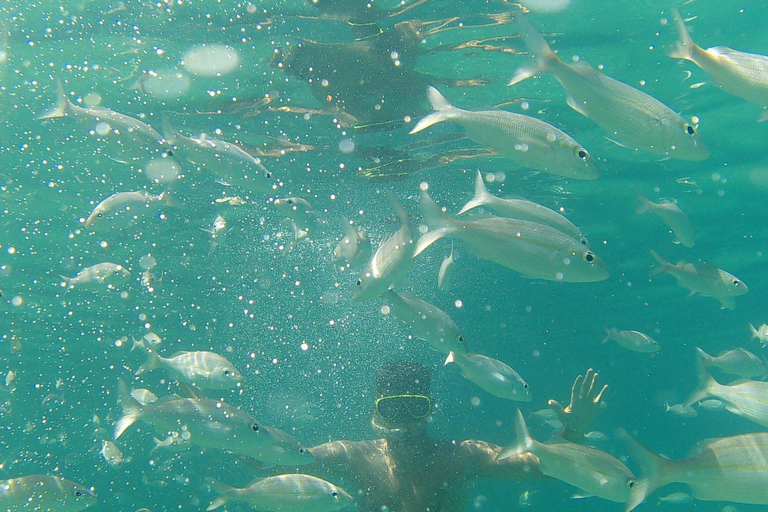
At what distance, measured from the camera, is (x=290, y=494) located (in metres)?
6.30

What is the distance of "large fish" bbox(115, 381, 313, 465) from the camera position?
5953mm

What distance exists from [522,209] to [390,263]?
2.16 meters

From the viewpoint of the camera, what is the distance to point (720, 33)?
1021 cm

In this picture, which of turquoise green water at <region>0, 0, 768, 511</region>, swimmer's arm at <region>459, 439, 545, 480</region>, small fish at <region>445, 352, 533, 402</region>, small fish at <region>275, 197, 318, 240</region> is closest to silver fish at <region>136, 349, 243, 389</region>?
turquoise green water at <region>0, 0, 768, 511</region>

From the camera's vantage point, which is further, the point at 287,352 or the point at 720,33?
the point at 287,352

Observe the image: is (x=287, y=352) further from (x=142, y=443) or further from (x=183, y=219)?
(x=183, y=219)

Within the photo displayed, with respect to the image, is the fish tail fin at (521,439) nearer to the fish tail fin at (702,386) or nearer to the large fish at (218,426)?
the fish tail fin at (702,386)

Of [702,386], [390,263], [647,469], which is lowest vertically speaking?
[702,386]

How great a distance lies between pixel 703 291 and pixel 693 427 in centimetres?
8081

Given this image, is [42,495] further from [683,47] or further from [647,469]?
[683,47]

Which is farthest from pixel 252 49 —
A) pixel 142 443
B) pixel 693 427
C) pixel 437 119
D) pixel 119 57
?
pixel 693 427

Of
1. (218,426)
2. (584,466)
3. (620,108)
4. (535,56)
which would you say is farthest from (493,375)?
(535,56)

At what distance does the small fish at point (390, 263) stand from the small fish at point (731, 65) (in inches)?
122

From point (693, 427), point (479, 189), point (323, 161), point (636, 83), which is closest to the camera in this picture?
point (479, 189)
